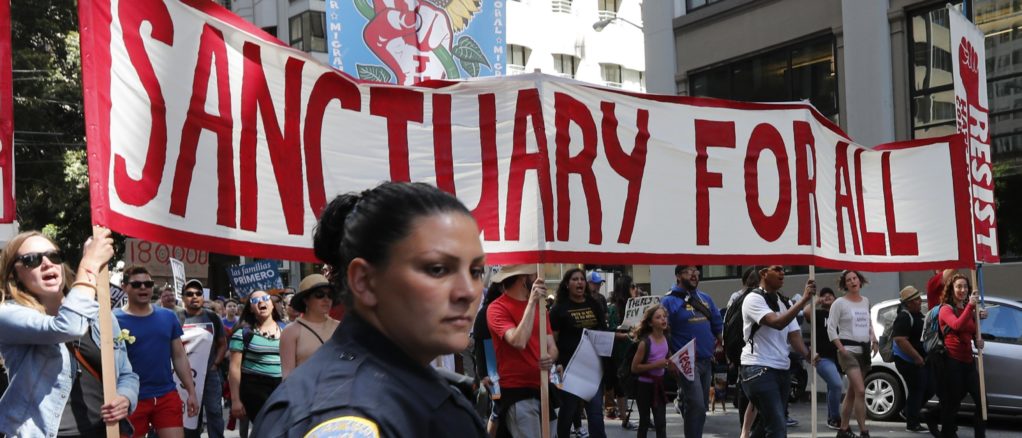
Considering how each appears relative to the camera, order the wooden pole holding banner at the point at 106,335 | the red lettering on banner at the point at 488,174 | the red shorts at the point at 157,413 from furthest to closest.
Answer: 1. the red shorts at the point at 157,413
2. the red lettering on banner at the point at 488,174
3. the wooden pole holding banner at the point at 106,335

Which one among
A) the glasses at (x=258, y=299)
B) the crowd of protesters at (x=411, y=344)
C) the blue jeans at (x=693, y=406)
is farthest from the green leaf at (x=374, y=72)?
the blue jeans at (x=693, y=406)

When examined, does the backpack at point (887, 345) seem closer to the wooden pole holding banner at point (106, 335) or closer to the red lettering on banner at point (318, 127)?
the red lettering on banner at point (318, 127)

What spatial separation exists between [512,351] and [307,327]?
5.03 ft

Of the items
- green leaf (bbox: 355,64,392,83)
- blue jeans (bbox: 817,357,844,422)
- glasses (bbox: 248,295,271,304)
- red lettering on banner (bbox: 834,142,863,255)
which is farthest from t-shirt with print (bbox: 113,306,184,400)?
blue jeans (bbox: 817,357,844,422)

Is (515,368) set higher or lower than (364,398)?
lower

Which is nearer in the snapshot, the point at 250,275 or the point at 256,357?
the point at 256,357

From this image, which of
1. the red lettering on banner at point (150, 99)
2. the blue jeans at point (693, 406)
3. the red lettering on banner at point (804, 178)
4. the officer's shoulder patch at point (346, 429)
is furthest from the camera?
the blue jeans at point (693, 406)

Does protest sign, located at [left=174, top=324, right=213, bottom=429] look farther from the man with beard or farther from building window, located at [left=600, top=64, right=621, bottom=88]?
building window, located at [left=600, top=64, right=621, bottom=88]

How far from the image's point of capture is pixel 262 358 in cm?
837

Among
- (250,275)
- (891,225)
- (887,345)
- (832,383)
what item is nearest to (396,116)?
(891,225)

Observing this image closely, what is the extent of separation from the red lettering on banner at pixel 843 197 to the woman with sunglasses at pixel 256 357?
443cm

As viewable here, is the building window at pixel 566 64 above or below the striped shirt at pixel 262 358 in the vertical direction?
above

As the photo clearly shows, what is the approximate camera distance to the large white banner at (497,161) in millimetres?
4785

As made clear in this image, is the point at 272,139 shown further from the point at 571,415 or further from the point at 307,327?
the point at 571,415
